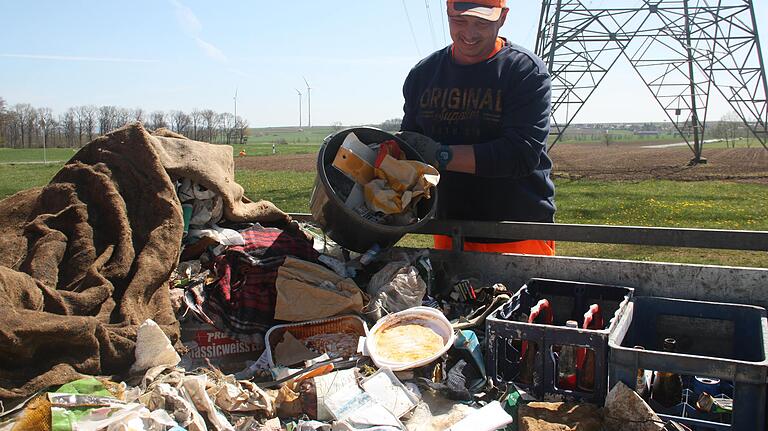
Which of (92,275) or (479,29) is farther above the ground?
(479,29)

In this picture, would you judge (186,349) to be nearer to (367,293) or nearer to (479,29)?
(367,293)

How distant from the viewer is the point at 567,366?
116 inches

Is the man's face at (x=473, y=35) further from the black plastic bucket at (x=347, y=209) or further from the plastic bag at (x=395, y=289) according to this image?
the plastic bag at (x=395, y=289)

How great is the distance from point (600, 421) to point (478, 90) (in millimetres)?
1910

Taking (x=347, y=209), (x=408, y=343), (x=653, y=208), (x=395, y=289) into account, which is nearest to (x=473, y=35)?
(x=347, y=209)

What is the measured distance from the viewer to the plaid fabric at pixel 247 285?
3.44 metres

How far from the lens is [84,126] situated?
3263 inches

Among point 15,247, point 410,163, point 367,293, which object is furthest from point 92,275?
point 410,163

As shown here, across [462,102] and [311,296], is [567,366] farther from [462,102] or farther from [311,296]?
[462,102]

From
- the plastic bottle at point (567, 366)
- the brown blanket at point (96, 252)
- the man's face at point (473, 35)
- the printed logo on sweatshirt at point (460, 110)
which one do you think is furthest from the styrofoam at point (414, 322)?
the man's face at point (473, 35)

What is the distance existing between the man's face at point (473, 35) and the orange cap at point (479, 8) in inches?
1.4

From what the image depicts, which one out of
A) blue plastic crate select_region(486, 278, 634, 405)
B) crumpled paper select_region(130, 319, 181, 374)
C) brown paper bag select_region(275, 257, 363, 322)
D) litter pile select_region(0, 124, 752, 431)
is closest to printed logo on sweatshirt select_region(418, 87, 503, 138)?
litter pile select_region(0, 124, 752, 431)

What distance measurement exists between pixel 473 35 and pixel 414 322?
5.12 feet

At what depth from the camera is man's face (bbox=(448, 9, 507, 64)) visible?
146 inches
